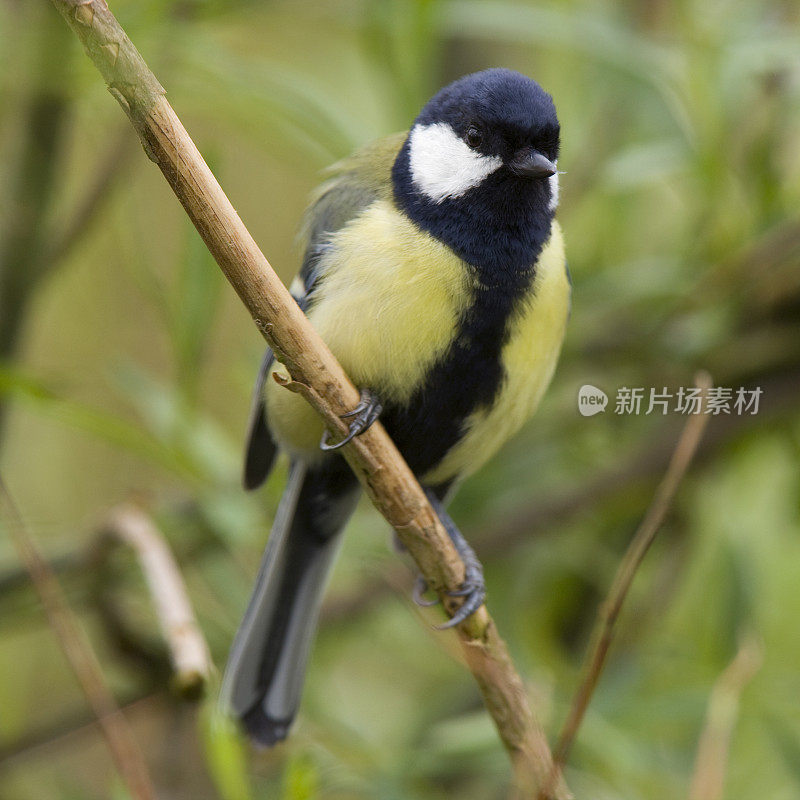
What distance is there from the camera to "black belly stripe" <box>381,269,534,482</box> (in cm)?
103

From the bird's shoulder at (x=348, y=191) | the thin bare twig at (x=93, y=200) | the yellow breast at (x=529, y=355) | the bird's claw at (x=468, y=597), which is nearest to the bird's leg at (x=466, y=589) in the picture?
the bird's claw at (x=468, y=597)

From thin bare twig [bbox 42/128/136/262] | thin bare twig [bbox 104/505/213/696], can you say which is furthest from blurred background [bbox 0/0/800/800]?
thin bare twig [bbox 104/505/213/696]

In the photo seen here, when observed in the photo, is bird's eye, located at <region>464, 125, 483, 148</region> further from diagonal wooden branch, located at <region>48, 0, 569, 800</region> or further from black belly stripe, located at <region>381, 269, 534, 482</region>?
diagonal wooden branch, located at <region>48, 0, 569, 800</region>

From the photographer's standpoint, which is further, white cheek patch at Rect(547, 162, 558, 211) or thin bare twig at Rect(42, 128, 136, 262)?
thin bare twig at Rect(42, 128, 136, 262)

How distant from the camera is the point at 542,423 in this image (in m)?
1.56

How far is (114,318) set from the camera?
7.24ft

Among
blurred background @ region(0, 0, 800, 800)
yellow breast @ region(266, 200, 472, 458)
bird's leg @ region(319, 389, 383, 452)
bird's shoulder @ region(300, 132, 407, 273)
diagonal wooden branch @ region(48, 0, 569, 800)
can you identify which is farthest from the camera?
blurred background @ region(0, 0, 800, 800)

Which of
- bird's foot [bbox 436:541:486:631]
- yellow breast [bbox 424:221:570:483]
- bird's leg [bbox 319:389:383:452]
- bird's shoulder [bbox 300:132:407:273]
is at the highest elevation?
bird's shoulder [bbox 300:132:407:273]

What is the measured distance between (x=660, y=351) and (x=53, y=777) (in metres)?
1.07

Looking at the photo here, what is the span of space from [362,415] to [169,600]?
1.05ft

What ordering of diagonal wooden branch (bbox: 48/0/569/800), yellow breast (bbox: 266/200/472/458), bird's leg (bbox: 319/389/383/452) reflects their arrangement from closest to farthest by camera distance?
diagonal wooden branch (bbox: 48/0/569/800), bird's leg (bbox: 319/389/383/452), yellow breast (bbox: 266/200/472/458)

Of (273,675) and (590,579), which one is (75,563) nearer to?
(273,675)

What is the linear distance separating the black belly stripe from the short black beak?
100 mm

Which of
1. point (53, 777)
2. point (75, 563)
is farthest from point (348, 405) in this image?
point (53, 777)
